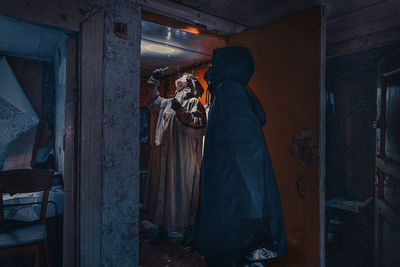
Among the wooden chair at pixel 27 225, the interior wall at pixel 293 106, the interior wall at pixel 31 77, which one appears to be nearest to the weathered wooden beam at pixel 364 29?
the interior wall at pixel 293 106

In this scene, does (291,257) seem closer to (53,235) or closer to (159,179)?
(159,179)

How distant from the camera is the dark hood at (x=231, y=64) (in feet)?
5.82

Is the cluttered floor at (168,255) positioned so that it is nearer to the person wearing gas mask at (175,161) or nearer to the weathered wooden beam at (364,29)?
the person wearing gas mask at (175,161)

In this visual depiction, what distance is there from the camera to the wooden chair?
6.56 ft

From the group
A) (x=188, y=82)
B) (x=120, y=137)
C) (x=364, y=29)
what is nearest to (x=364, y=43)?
(x=364, y=29)

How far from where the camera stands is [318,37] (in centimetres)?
191

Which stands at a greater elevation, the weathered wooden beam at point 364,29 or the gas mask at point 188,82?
the weathered wooden beam at point 364,29

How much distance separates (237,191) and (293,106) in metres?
0.91

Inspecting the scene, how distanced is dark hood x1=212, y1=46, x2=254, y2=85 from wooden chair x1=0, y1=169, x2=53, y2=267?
165 centimetres

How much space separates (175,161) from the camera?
9.68ft

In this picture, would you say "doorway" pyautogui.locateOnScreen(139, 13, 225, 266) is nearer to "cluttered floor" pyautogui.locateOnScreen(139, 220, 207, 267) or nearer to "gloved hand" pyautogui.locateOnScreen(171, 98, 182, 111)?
"cluttered floor" pyautogui.locateOnScreen(139, 220, 207, 267)

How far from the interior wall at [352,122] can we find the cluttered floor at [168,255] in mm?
1887

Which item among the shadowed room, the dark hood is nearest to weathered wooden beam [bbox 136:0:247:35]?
the shadowed room

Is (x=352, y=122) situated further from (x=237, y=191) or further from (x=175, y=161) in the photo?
(x=237, y=191)
